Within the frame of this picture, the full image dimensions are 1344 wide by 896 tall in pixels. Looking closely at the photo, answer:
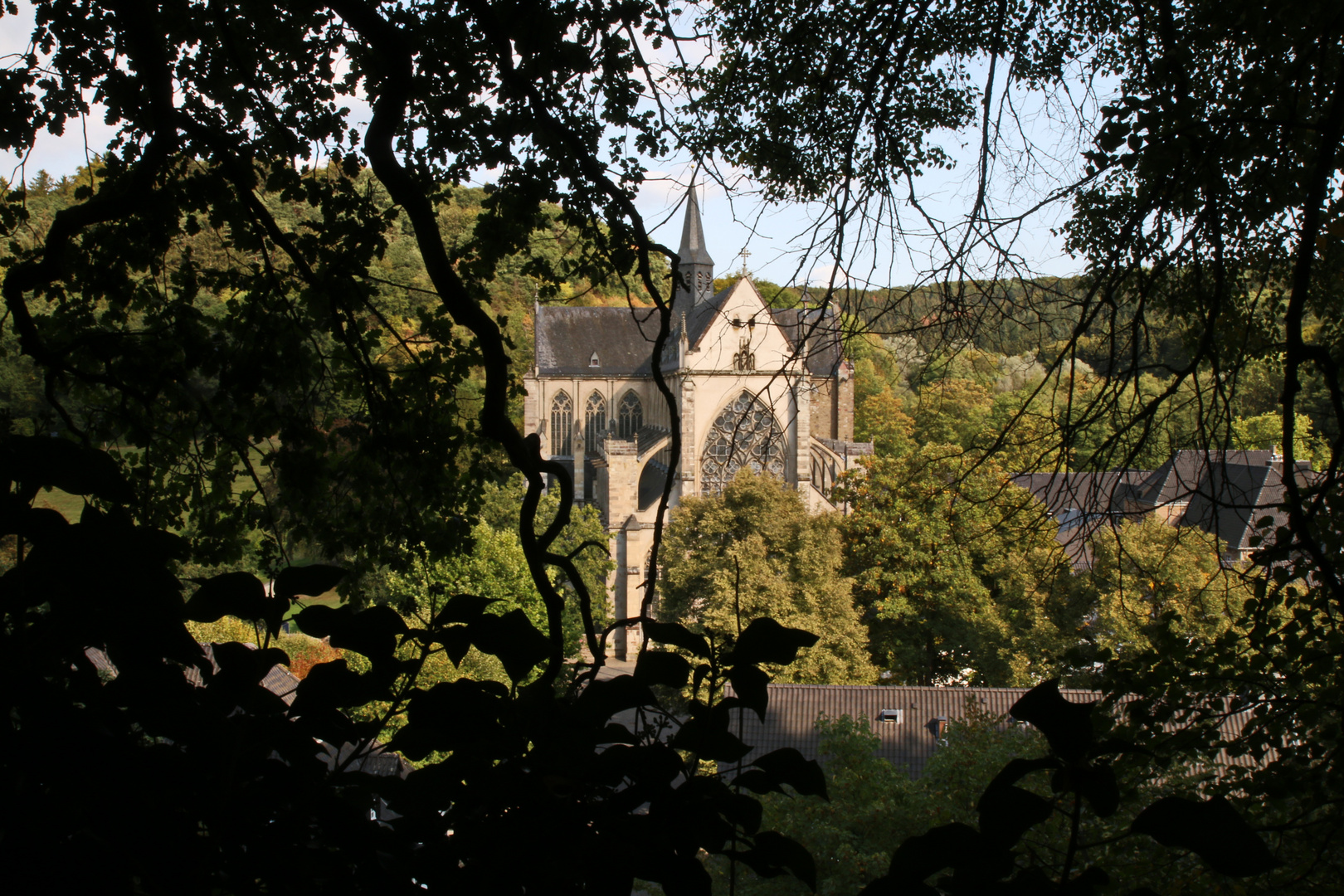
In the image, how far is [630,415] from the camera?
132ft

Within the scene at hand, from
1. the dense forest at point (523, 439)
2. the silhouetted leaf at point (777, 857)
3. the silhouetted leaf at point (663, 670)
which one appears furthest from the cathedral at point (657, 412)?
the silhouetted leaf at point (777, 857)

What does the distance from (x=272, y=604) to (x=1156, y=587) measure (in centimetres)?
265

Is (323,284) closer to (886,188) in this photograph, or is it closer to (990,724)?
(886,188)

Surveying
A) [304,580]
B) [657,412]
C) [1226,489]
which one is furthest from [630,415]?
[304,580]

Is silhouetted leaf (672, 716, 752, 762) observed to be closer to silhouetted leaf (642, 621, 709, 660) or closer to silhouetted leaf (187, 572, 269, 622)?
silhouetted leaf (642, 621, 709, 660)

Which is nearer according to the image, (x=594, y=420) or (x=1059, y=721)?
(x=1059, y=721)

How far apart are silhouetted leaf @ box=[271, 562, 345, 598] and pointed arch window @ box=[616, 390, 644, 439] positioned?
128 feet

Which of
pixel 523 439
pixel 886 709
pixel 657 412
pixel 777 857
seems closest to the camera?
pixel 777 857

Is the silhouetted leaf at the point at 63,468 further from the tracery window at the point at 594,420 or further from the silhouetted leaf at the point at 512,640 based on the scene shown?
the tracery window at the point at 594,420

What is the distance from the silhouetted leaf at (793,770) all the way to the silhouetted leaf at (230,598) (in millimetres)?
666

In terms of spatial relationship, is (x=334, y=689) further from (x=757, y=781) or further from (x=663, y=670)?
(x=757, y=781)

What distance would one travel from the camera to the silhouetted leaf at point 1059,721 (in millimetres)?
1020

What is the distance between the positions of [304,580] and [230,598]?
10 centimetres

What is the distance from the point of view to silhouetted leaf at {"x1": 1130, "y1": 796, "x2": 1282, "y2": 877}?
903mm
